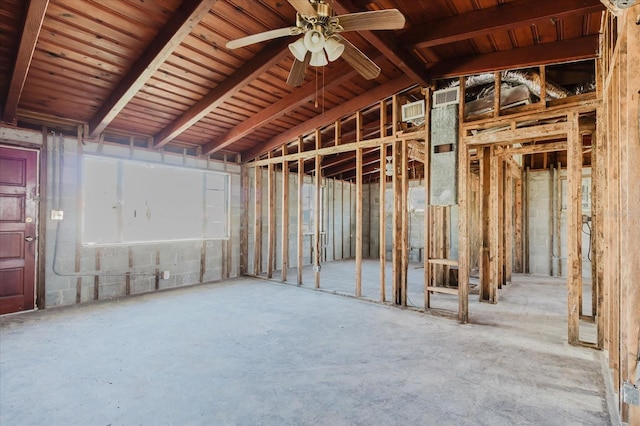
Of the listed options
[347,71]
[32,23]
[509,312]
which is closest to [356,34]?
[347,71]

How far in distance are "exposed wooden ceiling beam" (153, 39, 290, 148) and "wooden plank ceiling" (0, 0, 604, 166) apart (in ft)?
0.05

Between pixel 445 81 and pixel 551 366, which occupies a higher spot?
pixel 445 81

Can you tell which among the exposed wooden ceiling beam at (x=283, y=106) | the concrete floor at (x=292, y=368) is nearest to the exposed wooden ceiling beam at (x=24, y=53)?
the concrete floor at (x=292, y=368)

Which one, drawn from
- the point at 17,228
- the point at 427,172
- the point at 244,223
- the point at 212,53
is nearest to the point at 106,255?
the point at 17,228

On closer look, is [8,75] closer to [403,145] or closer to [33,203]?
[33,203]

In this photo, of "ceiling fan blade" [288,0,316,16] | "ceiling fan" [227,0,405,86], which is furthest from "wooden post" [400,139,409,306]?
"ceiling fan blade" [288,0,316,16]

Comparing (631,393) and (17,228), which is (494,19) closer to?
(631,393)

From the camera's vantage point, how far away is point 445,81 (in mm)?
4758

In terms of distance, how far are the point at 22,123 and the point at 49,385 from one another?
406cm

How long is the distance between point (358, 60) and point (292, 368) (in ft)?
9.69

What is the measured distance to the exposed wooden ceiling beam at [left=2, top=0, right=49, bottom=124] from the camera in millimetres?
2760

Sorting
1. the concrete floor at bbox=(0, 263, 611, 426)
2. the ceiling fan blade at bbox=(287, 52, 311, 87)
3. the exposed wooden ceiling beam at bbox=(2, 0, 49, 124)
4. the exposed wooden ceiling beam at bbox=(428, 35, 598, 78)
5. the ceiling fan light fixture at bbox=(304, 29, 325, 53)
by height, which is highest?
the exposed wooden ceiling beam at bbox=(428, 35, 598, 78)

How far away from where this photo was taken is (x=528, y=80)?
13.5 feet

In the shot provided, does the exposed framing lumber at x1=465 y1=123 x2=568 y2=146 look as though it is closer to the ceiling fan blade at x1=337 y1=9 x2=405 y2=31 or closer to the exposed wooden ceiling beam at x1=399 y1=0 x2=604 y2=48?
the exposed wooden ceiling beam at x1=399 y1=0 x2=604 y2=48
